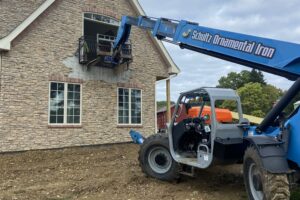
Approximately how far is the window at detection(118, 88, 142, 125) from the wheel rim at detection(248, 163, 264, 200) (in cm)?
1104

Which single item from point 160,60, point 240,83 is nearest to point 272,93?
point 240,83

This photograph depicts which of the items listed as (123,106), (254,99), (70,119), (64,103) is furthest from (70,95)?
(254,99)

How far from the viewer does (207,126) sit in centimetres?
791

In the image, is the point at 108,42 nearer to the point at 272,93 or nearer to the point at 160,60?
the point at 160,60

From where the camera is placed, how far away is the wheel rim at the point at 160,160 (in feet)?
29.2

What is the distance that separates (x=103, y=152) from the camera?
1466 centimetres

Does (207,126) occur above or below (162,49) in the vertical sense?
below

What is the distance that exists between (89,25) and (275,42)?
13013 millimetres

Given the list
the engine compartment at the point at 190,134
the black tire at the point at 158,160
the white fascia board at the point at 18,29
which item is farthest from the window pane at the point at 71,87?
the engine compartment at the point at 190,134

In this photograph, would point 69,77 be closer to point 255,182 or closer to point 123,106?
point 123,106

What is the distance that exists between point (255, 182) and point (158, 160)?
349cm

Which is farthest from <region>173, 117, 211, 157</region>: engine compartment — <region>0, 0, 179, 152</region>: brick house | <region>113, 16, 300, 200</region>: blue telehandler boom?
<region>0, 0, 179, 152</region>: brick house

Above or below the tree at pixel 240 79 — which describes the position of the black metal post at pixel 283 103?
below

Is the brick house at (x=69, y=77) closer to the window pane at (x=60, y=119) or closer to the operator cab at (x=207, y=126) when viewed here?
the window pane at (x=60, y=119)
